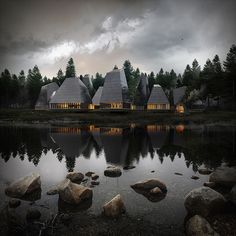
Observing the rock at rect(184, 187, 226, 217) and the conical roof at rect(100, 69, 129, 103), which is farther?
the conical roof at rect(100, 69, 129, 103)

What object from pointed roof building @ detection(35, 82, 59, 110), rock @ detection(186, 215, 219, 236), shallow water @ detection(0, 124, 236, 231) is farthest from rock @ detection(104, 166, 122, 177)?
pointed roof building @ detection(35, 82, 59, 110)

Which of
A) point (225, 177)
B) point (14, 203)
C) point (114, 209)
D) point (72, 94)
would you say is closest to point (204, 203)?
point (114, 209)

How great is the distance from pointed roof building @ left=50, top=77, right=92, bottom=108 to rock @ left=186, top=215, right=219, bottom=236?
→ 186 feet

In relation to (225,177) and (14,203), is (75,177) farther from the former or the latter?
(225,177)

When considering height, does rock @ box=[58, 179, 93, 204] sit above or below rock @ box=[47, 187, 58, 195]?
above

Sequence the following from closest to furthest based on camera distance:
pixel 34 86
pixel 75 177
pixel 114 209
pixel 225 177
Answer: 1. pixel 114 209
2. pixel 225 177
3. pixel 75 177
4. pixel 34 86

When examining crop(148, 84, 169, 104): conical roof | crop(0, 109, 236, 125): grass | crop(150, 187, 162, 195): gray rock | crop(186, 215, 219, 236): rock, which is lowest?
crop(150, 187, 162, 195): gray rock

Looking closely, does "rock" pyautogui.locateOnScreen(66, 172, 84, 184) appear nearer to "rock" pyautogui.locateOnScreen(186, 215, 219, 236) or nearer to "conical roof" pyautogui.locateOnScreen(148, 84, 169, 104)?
"rock" pyautogui.locateOnScreen(186, 215, 219, 236)

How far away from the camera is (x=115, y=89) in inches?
2233

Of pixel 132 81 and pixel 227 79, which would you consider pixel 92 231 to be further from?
pixel 132 81

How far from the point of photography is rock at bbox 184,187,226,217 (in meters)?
6.63

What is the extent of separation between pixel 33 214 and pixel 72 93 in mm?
57099

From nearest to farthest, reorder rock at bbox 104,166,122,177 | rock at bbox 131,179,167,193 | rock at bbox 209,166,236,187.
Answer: rock at bbox 131,179,167,193 → rock at bbox 209,166,236,187 → rock at bbox 104,166,122,177

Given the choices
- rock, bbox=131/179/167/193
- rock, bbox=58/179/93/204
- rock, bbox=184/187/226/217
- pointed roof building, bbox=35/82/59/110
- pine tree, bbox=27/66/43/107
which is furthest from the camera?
pine tree, bbox=27/66/43/107
